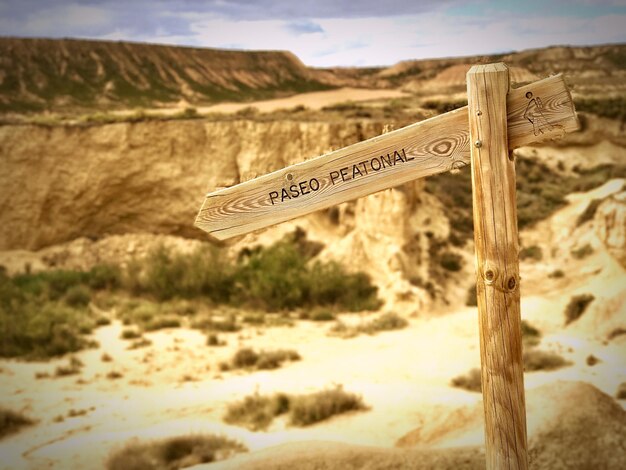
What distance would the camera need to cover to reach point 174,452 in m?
6.52

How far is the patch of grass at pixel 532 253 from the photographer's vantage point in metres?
14.2

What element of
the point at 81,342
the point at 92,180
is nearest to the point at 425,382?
the point at 81,342

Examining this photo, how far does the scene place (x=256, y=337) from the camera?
1130 centimetres

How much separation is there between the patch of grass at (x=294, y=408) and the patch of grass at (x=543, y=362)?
2273mm

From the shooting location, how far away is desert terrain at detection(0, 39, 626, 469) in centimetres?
655

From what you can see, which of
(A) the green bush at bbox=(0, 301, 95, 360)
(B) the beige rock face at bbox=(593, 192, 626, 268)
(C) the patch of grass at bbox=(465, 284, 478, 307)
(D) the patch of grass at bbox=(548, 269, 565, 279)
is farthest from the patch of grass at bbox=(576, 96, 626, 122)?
(A) the green bush at bbox=(0, 301, 95, 360)

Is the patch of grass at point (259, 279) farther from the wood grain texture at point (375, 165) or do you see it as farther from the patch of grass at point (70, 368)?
the wood grain texture at point (375, 165)

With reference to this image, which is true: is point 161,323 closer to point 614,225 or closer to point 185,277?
point 185,277

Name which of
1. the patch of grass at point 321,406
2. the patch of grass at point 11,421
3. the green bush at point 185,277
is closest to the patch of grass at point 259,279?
the green bush at point 185,277

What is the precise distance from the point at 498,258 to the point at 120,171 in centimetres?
1387

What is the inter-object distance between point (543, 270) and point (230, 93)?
22.3 m

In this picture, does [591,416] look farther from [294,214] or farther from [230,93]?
[230,93]

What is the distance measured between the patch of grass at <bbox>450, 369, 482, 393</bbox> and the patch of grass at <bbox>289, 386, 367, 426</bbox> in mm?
1282

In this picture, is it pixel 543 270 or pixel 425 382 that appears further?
pixel 543 270
